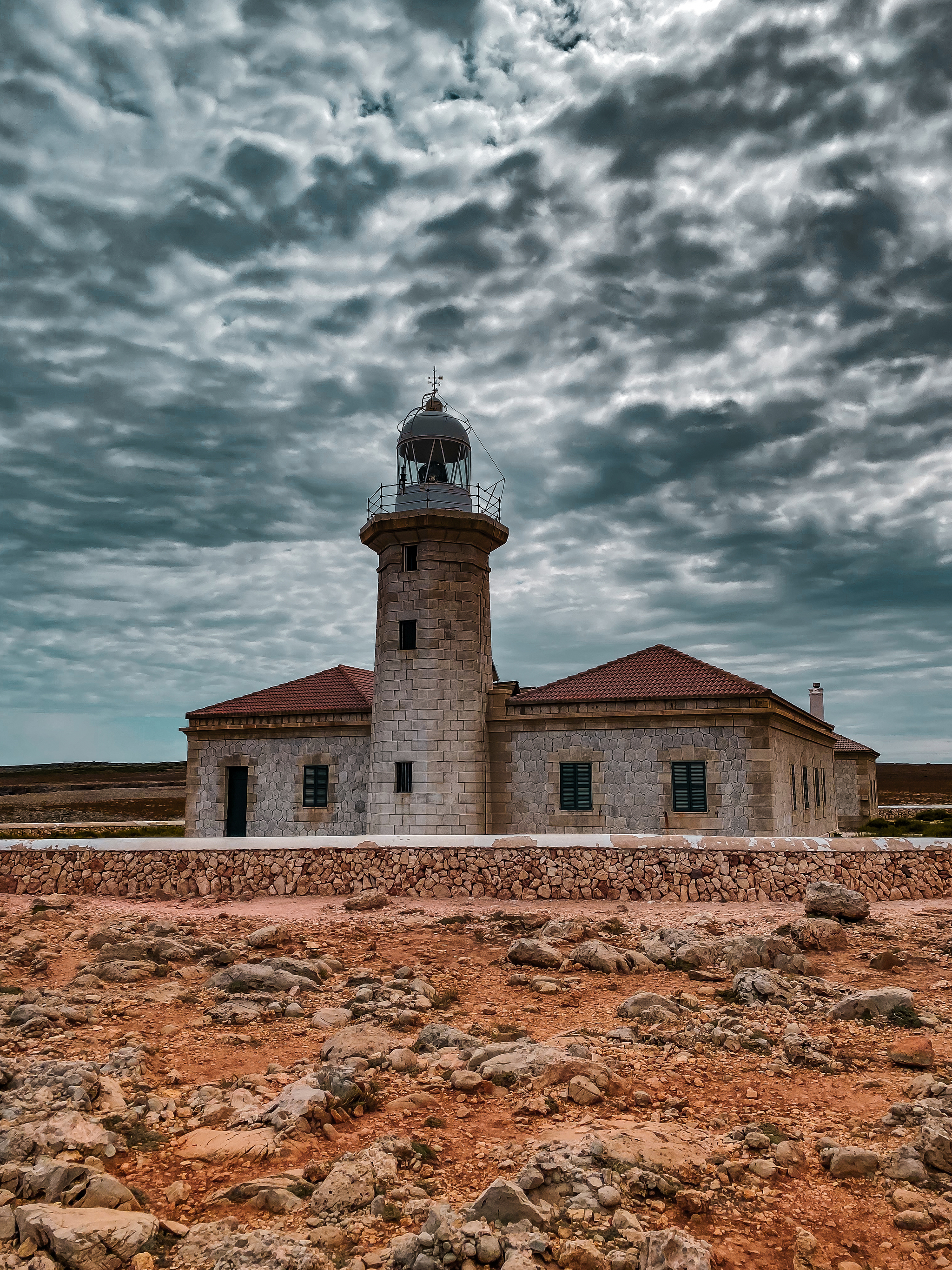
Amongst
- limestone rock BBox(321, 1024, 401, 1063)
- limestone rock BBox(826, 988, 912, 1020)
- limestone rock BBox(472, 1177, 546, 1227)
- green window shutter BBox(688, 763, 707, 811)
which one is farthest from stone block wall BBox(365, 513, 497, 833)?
limestone rock BBox(472, 1177, 546, 1227)

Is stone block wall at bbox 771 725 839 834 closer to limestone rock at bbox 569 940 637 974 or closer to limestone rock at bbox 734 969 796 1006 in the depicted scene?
limestone rock at bbox 569 940 637 974

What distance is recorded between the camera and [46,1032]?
7.54 m

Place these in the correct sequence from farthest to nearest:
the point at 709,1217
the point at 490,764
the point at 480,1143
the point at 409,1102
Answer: the point at 490,764 < the point at 409,1102 < the point at 480,1143 < the point at 709,1217

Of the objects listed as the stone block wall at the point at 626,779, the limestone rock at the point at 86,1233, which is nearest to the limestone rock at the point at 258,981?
the limestone rock at the point at 86,1233

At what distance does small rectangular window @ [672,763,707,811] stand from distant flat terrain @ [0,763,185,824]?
70.2 ft

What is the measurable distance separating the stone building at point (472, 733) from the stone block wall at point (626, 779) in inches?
1.3

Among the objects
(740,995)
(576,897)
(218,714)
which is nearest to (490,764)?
(576,897)

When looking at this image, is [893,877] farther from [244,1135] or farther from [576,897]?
[244,1135]

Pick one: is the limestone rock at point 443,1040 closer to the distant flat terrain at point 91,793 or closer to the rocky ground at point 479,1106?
the rocky ground at point 479,1106

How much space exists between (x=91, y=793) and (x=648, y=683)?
69.8m

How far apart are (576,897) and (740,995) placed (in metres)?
5.90

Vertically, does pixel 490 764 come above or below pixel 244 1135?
above

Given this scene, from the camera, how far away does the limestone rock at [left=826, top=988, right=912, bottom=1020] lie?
26.3 feet

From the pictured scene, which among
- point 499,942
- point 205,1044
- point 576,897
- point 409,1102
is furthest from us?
point 576,897
